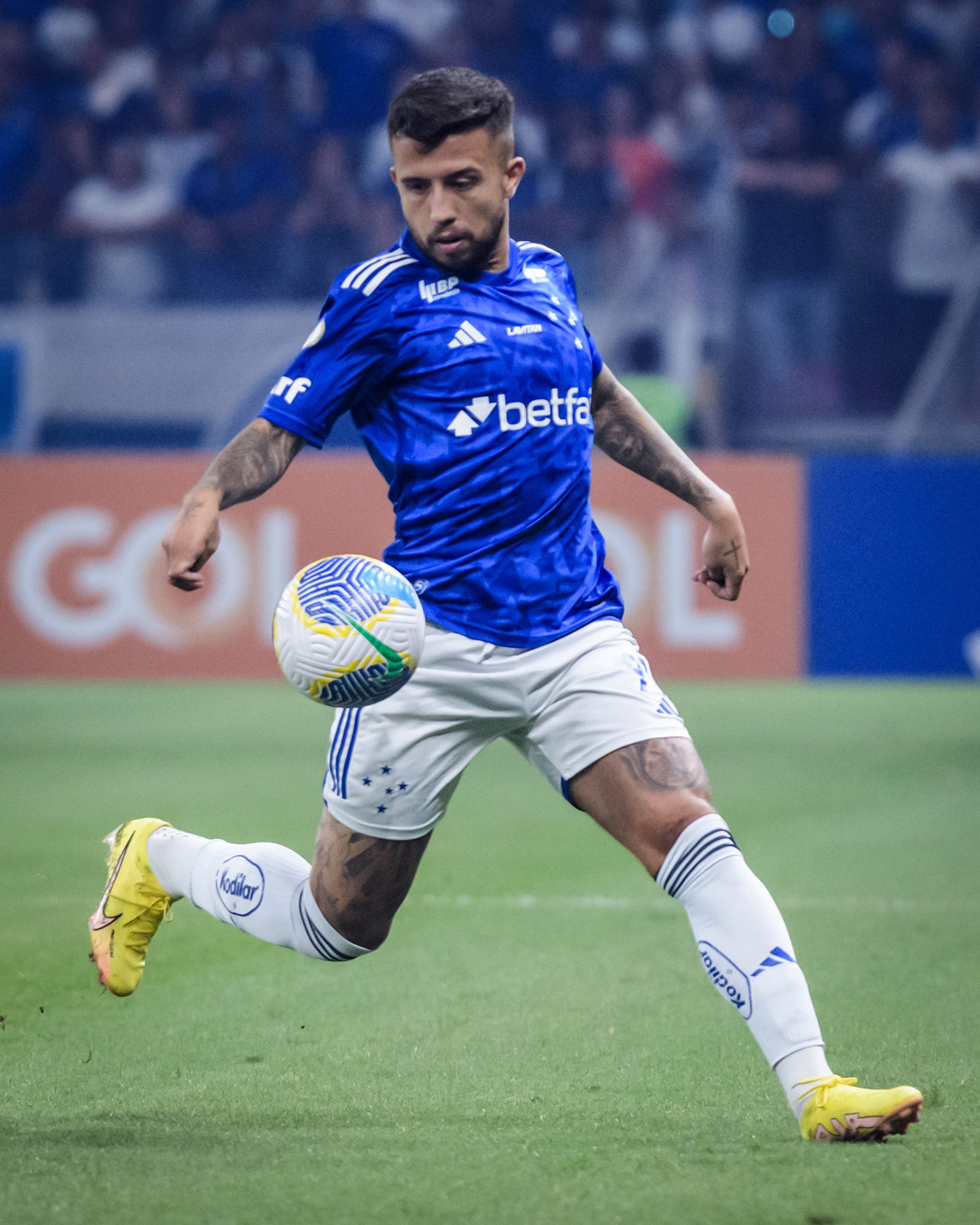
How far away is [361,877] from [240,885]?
1.19 ft

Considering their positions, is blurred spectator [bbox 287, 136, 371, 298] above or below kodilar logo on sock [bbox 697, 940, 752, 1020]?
below

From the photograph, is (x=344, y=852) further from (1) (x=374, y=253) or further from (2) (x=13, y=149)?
(2) (x=13, y=149)

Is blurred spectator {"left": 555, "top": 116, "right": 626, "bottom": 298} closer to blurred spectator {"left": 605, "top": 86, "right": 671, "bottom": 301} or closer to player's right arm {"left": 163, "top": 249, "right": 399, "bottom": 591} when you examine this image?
blurred spectator {"left": 605, "top": 86, "right": 671, "bottom": 301}

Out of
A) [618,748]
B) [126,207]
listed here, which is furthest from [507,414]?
[126,207]

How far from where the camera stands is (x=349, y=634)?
297cm

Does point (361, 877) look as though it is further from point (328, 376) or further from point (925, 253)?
point (925, 253)

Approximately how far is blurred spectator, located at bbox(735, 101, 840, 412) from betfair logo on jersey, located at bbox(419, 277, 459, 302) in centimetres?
981

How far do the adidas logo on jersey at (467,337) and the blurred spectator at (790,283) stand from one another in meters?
9.85

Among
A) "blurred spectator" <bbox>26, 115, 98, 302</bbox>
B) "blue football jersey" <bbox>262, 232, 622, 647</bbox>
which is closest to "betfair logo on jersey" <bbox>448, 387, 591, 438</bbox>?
"blue football jersey" <bbox>262, 232, 622, 647</bbox>

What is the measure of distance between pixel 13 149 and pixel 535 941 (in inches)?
488

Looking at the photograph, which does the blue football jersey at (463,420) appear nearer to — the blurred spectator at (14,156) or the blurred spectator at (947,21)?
the blurred spectator at (14,156)

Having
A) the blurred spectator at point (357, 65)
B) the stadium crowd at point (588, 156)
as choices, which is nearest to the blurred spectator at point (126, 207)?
the stadium crowd at point (588, 156)

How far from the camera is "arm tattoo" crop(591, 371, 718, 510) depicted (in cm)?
359

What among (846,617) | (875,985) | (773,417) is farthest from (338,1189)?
(773,417)
